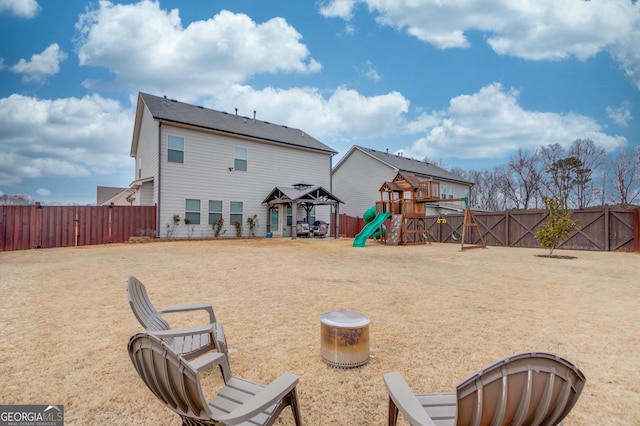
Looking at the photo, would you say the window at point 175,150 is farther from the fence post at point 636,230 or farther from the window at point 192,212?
the fence post at point 636,230

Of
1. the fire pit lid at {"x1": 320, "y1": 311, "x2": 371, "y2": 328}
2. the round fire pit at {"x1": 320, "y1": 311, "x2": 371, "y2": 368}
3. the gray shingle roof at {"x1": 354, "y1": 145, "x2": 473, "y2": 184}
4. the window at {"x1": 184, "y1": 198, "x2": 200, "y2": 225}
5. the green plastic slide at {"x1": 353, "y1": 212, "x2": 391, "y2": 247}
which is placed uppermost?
the gray shingle roof at {"x1": 354, "y1": 145, "x2": 473, "y2": 184}

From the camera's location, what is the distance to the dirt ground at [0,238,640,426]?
2711 millimetres

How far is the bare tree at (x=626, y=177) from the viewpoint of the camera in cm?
2798

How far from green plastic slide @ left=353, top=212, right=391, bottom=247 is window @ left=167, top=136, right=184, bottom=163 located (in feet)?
34.0

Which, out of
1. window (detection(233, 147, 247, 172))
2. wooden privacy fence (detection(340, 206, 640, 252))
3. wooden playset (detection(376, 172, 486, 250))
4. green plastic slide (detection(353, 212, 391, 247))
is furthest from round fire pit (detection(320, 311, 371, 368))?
window (detection(233, 147, 247, 172))

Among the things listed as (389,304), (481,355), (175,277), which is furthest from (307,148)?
(481,355)

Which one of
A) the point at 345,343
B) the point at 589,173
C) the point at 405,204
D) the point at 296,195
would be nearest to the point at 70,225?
the point at 296,195

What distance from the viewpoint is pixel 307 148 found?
2259cm

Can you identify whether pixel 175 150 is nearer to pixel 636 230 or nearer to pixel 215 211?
pixel 215 211

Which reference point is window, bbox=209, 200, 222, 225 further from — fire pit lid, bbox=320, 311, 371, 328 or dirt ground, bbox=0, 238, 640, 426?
fire pit lid, bbox=320, 311, 371, 328

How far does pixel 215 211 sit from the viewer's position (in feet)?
61.5

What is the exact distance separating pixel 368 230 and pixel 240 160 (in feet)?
29.2

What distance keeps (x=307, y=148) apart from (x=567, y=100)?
1055 inches

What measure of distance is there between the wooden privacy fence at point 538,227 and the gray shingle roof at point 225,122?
985cm
